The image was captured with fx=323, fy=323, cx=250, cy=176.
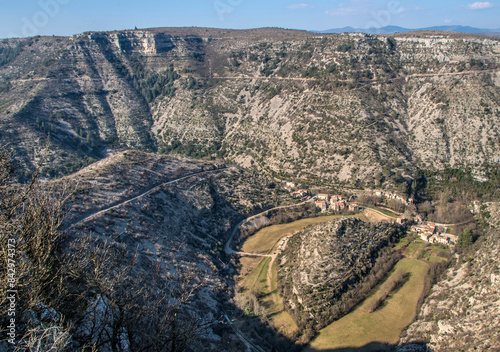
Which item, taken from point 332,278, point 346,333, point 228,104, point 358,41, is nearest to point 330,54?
point 358,41

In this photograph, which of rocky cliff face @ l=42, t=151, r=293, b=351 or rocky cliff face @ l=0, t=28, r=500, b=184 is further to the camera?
rocky cliff face @ l=0, t=28, r=500, b=184

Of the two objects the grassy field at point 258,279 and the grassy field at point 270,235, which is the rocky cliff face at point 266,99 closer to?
the grassy field at point 270,235

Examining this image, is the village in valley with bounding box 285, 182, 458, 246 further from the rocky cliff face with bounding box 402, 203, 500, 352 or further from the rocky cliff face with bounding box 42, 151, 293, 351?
the rocky cliff face with bounding box 402, 203, 500, 352

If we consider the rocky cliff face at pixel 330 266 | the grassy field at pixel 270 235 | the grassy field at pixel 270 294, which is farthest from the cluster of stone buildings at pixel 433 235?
the grassy field at pixel 270 294

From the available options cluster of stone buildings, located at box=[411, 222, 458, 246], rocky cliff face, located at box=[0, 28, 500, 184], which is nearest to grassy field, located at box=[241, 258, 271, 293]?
cluster of stone buildings, located at box=[411, 222, 458, 246]

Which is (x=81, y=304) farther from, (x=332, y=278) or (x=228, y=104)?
(x=228, y=104)
